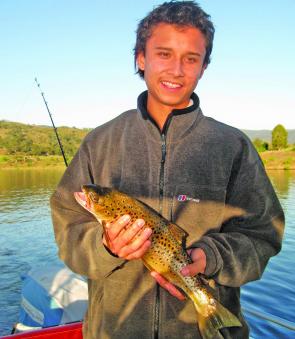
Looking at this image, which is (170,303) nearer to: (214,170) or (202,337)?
(202,337)

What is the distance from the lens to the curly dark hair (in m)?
2.98

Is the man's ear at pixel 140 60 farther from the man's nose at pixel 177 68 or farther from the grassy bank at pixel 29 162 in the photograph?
the grassy bank at pixel 29 162

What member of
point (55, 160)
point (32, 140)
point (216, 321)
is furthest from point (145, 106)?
point (32, 140)

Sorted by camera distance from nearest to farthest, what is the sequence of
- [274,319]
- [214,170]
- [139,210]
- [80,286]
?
[139,210], [214,170], [274,319], [80,286]

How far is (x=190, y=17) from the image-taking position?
2.99 meters

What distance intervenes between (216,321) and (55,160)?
93.8 m

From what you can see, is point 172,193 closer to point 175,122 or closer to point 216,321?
point 175,122

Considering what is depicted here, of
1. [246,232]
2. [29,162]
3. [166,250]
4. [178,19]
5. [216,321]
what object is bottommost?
[29,162]

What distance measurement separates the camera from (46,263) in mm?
17031

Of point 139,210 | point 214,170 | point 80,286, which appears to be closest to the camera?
point 139,210

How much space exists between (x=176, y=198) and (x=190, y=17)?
1324 millimetres

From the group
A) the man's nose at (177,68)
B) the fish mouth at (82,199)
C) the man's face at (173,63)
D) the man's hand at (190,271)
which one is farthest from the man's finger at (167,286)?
the man's nose at (177,68)

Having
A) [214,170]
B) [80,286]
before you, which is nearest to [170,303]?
[214,170]

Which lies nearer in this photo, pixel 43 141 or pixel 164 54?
pixel 164 54
